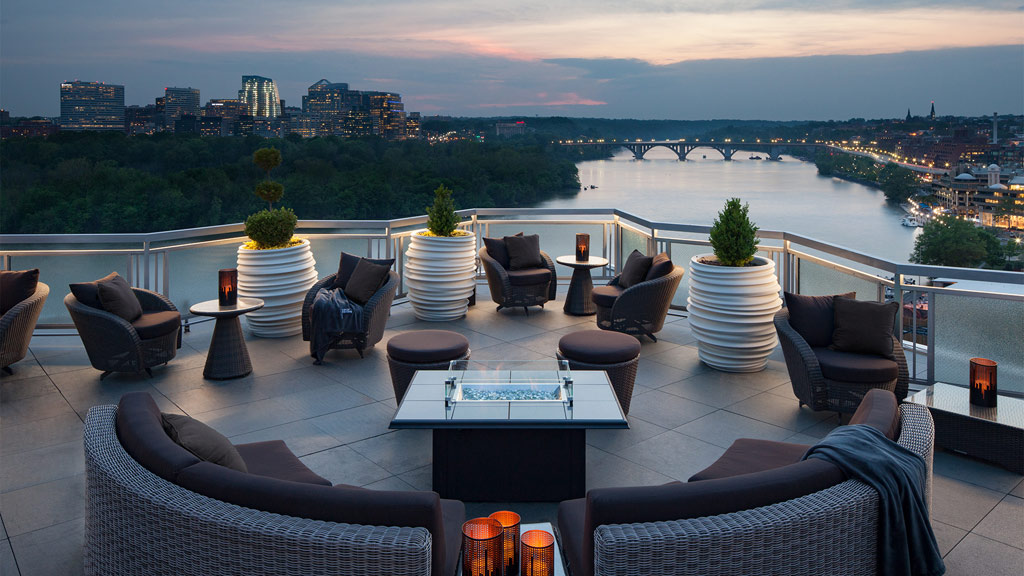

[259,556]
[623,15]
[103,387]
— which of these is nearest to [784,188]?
[623,15]

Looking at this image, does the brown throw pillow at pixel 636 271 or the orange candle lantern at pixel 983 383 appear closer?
the orange candle lantern at pixel 983 383

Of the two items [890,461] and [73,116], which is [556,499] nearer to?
[890,461]

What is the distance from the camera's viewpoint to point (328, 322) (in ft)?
19.8

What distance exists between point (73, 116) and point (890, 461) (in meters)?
23.0

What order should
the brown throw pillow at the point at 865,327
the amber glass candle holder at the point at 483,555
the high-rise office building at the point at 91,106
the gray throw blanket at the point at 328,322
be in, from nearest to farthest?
the amber glass candle holder at the point at 483,555 < the brown throw pillow at the point at 865,327 < the gray throw blanket at the point at 328,322 < the high-rise office building at the point at 91,106

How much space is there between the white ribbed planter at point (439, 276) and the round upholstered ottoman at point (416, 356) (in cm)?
271

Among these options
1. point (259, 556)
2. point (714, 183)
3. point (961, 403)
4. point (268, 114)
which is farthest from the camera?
point (714, 183)

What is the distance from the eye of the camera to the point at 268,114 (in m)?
27.8

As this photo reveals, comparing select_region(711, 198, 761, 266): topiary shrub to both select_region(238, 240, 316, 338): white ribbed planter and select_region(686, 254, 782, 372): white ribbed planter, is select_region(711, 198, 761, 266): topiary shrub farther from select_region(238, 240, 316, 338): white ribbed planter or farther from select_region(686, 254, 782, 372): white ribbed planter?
select_region(238, 240, 316, 338): white ribbed planter

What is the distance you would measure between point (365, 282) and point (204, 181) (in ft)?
60.8

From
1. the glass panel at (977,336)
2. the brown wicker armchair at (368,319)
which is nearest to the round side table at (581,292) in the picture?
the brown wicker armchair at (368,319)

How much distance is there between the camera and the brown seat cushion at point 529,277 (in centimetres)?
777

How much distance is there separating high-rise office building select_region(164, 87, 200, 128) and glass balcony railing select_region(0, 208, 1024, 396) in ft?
65.1

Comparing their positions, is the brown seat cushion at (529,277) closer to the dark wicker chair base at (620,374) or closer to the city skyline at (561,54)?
the dark wicker chair base at (620,374)
